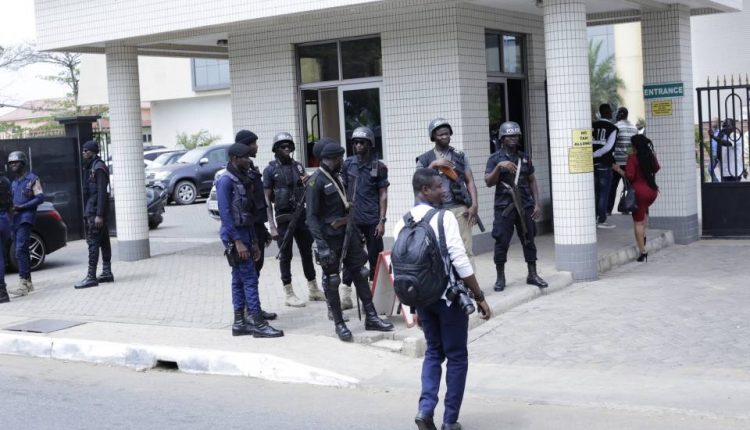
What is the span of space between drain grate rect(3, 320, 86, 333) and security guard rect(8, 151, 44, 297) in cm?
202

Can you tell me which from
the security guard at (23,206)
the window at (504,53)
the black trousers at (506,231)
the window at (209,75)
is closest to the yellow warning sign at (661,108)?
the window at (504,53)

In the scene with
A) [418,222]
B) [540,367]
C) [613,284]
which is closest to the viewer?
[418,222]

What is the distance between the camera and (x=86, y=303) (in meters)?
11.8

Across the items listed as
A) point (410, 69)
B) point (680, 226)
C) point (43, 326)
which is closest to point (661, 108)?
point (680, 226)

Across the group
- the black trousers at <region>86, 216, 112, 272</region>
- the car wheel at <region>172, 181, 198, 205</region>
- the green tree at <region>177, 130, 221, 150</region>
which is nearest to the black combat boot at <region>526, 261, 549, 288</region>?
the black trousers at <region>86, 216, 112, 272</region>

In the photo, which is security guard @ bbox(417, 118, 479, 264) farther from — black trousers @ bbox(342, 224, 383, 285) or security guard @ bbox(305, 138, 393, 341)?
security guard @ bbox(305, 138, 393, 341)

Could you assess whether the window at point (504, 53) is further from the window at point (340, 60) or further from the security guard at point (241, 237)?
the security guard at point (241, 237)

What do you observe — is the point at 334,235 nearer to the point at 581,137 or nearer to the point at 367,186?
the point at 367,186

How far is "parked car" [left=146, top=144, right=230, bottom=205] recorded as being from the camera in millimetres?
27125

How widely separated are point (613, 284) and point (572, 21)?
3.14 metres

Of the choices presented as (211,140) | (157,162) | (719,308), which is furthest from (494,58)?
(211,140)

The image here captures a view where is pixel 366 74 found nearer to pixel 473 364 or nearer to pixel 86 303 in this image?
pixel 86 303

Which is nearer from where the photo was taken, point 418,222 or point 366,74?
point 418,222

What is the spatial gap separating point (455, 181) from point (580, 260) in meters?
2.65
